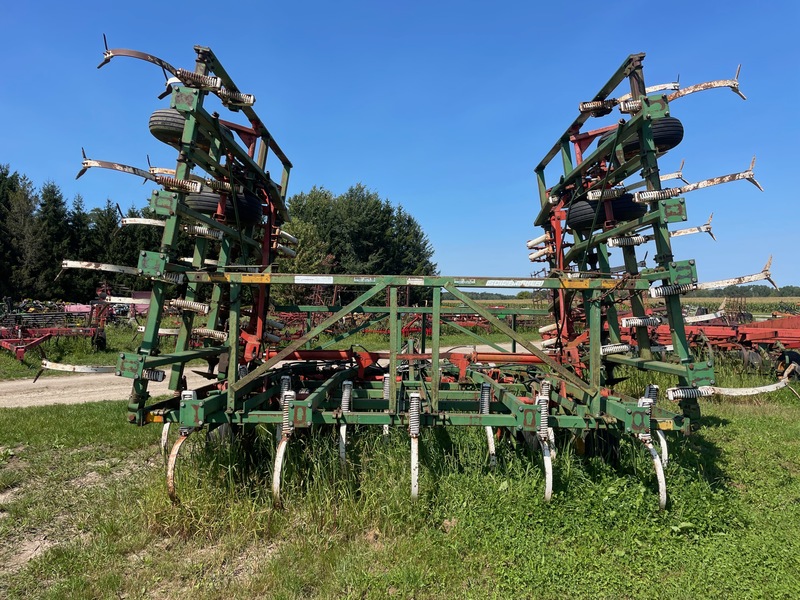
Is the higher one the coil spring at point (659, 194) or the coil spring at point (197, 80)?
the coil spring at point (197, 80)

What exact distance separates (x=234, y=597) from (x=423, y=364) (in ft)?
14.2

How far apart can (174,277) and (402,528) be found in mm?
2816

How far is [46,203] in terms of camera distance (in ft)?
110

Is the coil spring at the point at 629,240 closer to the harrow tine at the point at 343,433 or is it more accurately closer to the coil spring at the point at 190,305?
the harrow tine at the point at 343,433

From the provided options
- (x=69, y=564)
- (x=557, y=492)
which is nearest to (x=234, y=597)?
(x=69, y=564)

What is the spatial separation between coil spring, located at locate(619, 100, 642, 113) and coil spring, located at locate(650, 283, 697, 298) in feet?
5.32

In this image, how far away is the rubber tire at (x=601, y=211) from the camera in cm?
573

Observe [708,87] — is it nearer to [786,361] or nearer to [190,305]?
[190,305]

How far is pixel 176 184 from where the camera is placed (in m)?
4.07

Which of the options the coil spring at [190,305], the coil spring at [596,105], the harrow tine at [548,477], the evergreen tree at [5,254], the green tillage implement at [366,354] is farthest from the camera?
the evergreen tree at [5,254]

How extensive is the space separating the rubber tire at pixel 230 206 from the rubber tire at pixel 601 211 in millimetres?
3836

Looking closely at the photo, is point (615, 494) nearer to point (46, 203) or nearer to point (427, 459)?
point (427, 459)

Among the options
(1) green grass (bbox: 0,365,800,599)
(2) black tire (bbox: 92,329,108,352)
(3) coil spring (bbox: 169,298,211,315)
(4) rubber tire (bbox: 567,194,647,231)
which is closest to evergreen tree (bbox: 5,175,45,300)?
(2) black tire (bbox: 92,329,108,352)

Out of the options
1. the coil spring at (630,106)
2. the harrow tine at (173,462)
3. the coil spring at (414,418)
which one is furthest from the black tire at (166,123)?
the coil spring at (630,106)
